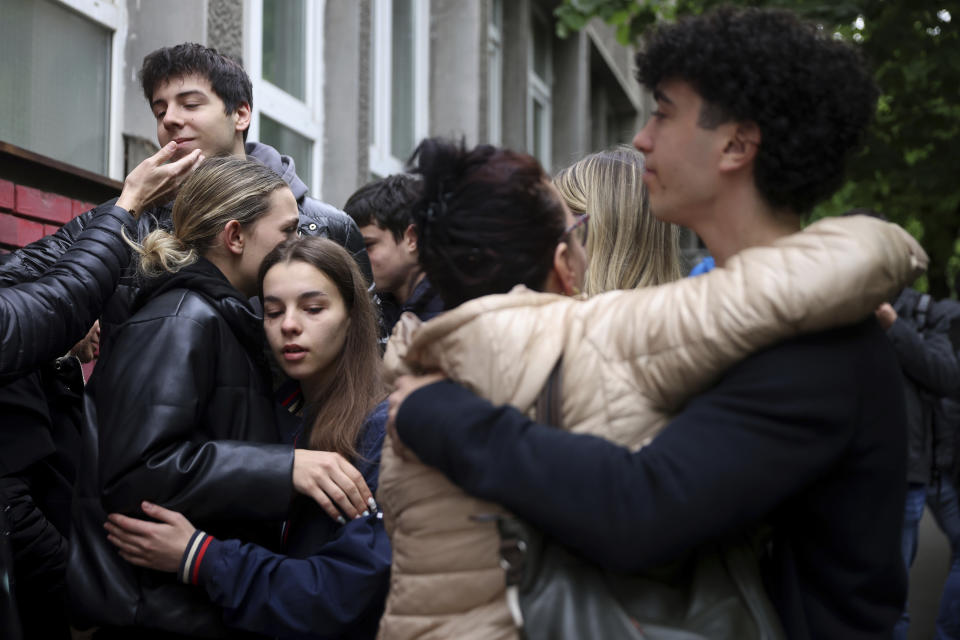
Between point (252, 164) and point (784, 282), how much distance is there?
6.20 feet

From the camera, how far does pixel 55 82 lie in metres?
4.99

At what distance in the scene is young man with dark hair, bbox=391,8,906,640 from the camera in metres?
1.57

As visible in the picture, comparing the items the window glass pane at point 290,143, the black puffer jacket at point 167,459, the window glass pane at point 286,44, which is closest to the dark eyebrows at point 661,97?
the black puffer jacket at point 167,459

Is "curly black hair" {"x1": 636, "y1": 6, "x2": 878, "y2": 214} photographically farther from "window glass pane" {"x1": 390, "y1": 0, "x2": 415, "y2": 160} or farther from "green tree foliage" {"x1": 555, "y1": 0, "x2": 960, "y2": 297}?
"window glass pane" {"x1": 390, "y1": 0, "x2": 415, "y2": 160}

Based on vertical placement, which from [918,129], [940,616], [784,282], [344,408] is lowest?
[940,616]

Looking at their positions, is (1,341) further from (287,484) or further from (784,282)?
(784,282)

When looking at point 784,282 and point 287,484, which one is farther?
point 287,484

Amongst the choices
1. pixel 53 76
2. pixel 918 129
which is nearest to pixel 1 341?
pixel 53 76

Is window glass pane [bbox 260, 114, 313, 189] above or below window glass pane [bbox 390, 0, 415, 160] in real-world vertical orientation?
below

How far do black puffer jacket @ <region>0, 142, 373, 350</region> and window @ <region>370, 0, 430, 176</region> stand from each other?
462 centimetres

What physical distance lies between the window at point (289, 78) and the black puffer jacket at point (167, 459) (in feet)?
13.3

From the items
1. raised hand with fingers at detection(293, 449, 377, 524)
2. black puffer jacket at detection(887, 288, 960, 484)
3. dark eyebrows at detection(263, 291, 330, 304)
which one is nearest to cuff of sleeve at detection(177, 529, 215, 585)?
raised hand with fingers at detection(293, 449, 377, 524)

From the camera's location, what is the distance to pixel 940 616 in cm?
529

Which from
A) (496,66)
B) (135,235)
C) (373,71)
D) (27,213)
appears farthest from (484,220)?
(496,66)
